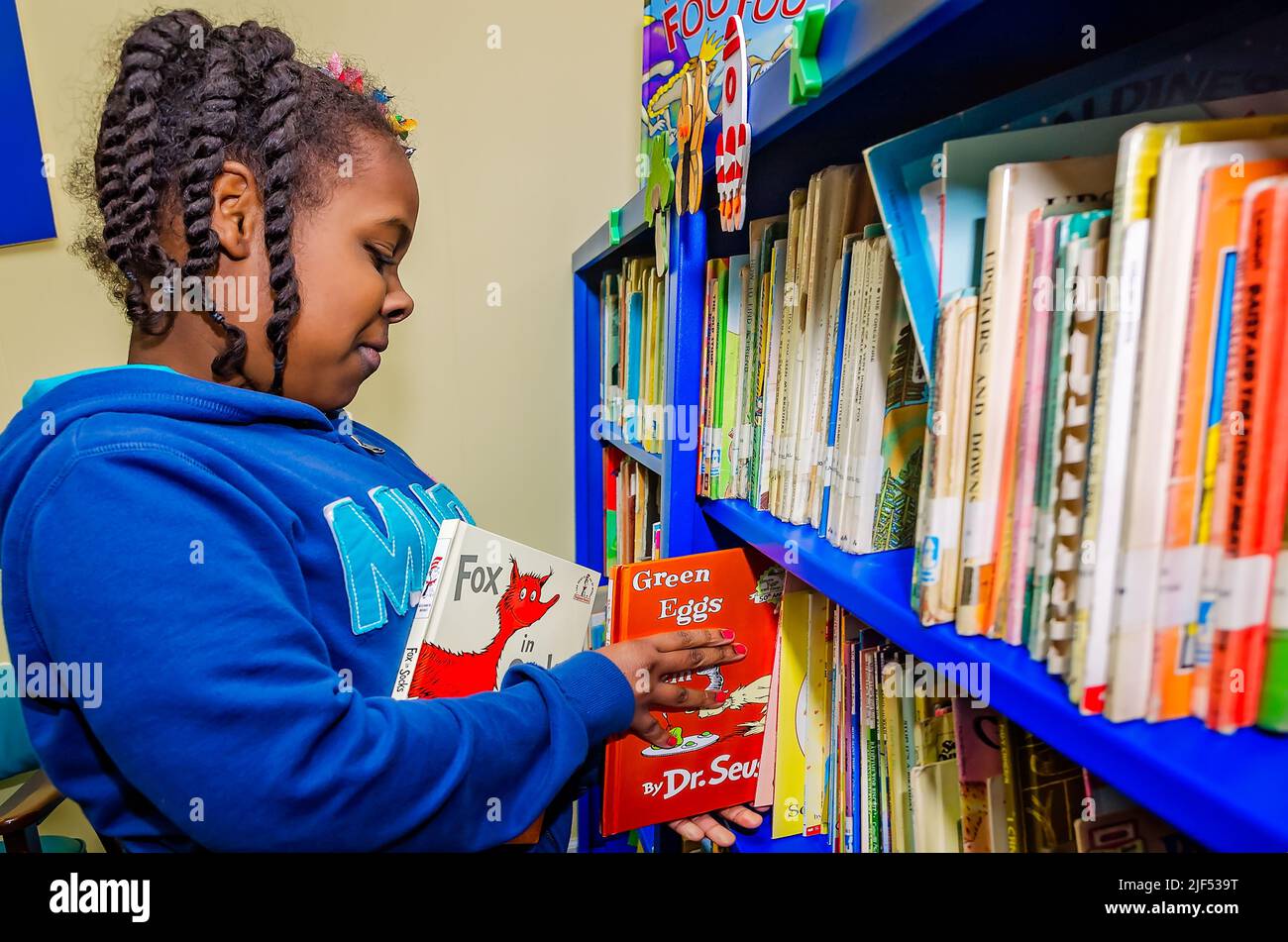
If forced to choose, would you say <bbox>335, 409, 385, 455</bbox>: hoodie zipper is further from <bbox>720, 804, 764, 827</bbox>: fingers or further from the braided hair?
<bbox>720, 804, 764, 827</bbox>: fingers

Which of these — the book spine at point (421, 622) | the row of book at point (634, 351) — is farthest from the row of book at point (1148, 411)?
the row of book at point (634, 351)

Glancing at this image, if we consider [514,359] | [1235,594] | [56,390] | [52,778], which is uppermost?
[514,359]

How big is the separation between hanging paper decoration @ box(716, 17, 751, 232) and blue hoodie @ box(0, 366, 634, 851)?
49 cm

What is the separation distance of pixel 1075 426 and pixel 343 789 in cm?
56

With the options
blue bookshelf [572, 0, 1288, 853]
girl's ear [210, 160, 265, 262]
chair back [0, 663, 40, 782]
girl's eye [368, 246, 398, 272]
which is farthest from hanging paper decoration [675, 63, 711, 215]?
chair back [0, 663, 40, 782]

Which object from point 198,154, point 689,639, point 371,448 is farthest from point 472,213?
point 689,639

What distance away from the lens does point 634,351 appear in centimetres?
145

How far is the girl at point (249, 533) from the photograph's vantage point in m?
0.51

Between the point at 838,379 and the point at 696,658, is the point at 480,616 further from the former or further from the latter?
the point at 838,379

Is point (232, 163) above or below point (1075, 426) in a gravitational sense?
above

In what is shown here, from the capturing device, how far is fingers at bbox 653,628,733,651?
0.83 meters

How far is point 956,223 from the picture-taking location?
494mm

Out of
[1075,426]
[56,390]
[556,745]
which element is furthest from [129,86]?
[1075,426]

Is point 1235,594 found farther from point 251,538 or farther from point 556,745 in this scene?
point 251,538
